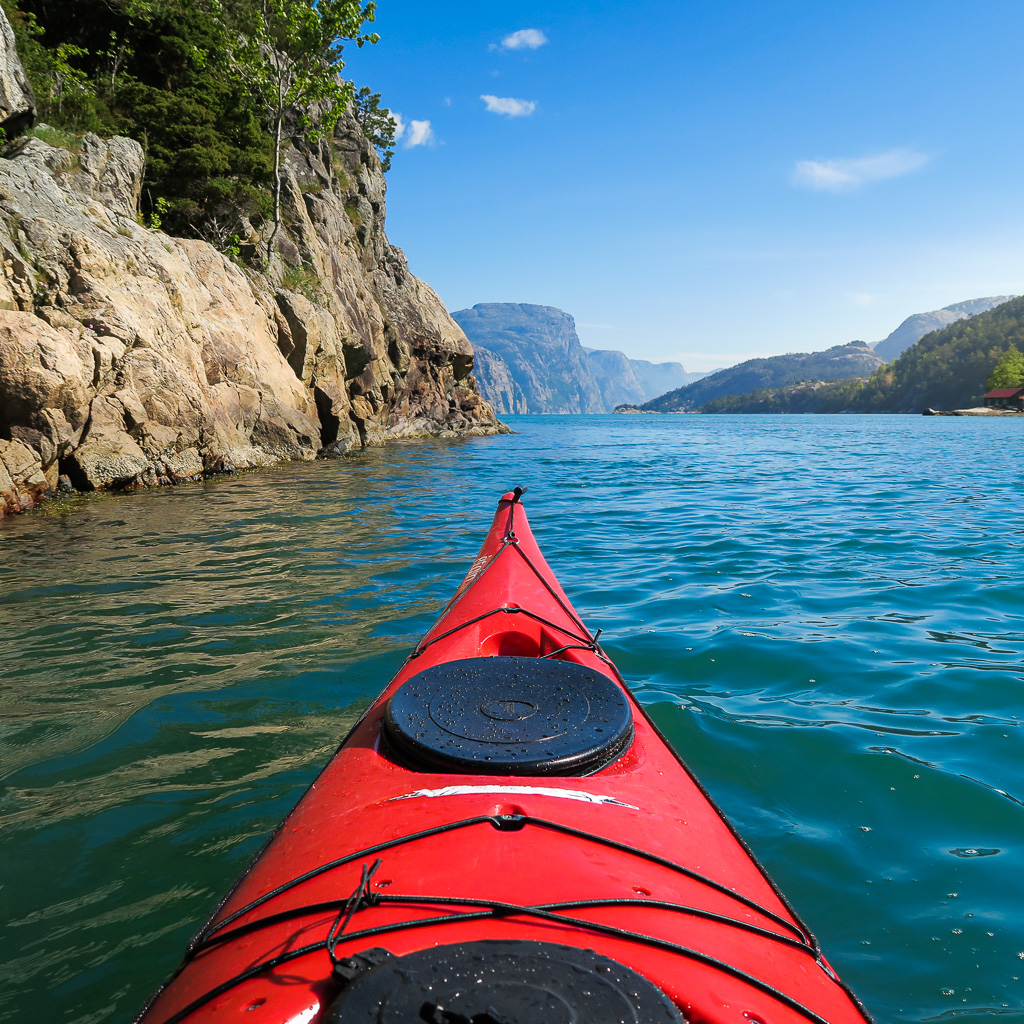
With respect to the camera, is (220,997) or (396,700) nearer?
(220,997)

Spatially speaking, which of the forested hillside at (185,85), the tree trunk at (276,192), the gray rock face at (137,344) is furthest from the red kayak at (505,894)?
the tree trunk at (276,192)

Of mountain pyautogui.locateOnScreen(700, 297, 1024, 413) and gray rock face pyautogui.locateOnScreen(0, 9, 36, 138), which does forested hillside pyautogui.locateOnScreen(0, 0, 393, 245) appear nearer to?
gray rock face pyautogui.locateOnScreen(0, 9, 36, 138)

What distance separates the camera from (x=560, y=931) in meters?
1.38

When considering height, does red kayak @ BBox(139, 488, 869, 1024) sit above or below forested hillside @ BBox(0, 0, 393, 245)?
below

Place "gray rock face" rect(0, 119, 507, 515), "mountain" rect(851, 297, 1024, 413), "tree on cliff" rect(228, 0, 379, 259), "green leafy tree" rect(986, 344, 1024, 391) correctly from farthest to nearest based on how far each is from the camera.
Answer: "mountain" rect(851, 297, 1024, 413), "green leafy tree" rect(986, 344, 1024, 391), "tree on cliff" rect(228, 0, 379, 259), "gray rock face" rect(0, 119, 507, 515)

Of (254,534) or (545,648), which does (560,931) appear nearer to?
(545,648)

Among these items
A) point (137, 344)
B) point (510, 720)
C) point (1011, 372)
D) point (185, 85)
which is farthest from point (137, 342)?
point (1011, 372)

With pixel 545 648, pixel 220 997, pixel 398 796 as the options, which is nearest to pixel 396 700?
pixel 398 796

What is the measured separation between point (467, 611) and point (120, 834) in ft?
6.55

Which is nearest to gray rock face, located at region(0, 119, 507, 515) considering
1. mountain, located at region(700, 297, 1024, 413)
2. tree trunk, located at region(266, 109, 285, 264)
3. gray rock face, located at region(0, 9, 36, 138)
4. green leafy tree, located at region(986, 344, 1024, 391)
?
tree trunk, located at region(266, 109, 285, 264)

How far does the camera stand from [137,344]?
11211 millimetres

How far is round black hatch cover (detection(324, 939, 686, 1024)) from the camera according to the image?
3.50ft

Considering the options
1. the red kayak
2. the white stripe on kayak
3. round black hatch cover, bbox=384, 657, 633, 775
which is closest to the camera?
the red kayak

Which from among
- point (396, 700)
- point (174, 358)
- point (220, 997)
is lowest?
point (220, 997)
